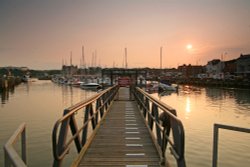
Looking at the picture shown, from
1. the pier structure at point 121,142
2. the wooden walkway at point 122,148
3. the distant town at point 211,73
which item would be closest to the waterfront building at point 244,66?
the distant town at point 211,73

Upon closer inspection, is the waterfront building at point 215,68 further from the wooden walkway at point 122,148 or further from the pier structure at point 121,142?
the pier structure at point 121,142

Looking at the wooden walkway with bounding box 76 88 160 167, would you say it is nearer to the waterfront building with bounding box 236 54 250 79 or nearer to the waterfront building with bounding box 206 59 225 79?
the waterfront building with bounding box 236 54 250 79

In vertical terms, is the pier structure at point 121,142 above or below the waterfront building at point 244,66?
below

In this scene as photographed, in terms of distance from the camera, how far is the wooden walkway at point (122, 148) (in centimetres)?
598

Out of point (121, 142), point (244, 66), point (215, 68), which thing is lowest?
point (121, 142)

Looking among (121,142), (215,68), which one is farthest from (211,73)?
(121,142)

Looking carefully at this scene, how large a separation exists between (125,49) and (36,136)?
2359 inches

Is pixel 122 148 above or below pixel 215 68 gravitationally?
below

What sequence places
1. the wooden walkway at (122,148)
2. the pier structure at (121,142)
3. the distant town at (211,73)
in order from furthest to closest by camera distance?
the distant town at (211,73) → the wooden walkway at (122,148) → the pier structure at (121,142)

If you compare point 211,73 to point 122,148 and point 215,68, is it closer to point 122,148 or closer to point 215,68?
point 215,68

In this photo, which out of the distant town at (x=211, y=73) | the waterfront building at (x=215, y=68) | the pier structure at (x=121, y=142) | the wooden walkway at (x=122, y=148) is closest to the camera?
the pier structure at (x=121, y=142)

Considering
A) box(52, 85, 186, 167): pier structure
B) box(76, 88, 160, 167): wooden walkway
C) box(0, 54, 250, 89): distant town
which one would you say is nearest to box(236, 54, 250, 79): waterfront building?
box(0, 54, 250, 89): distant town

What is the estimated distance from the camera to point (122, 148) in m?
7.21

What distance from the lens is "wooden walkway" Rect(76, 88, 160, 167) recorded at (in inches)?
236
